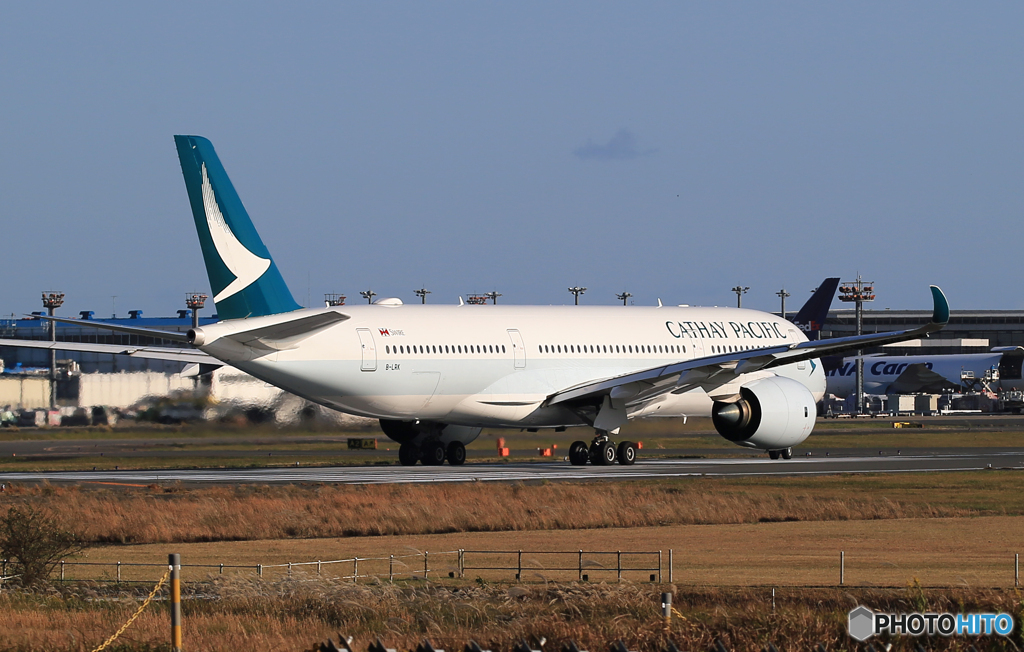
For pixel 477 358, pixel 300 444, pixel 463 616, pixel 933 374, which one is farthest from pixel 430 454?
pixel 933 374

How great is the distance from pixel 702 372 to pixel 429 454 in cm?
812

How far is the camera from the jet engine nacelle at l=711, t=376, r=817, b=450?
124 feet

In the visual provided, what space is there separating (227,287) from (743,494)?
12859 millimetres

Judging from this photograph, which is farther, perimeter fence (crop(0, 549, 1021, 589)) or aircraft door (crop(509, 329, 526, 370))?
aircraft door (crop(509, 329, 526, 370))

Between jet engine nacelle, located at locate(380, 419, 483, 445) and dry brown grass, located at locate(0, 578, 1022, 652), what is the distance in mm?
21769

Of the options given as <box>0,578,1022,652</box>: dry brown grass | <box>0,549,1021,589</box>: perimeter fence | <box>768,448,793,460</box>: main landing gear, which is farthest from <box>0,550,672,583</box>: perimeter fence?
<box>768,448,793,460</box>: main landing gear

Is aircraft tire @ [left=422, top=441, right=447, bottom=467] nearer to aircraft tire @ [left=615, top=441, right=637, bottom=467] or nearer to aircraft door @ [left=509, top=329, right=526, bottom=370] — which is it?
aircraft door @ [left=509, top=329, right=526, bottom=370]

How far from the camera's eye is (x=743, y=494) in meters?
27.7

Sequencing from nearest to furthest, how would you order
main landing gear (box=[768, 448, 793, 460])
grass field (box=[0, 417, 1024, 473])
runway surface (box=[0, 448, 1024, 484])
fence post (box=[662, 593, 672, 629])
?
1. fence post (box=[662, 593, 672, 629])
2. runway surface (box=[0, 448, 1024, 484])
3. grass field (box=[0, 417, 1024, 473])
4. main landing gear (box=[768, 448, 793, 460])

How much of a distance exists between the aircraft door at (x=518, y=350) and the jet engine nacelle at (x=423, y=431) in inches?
104

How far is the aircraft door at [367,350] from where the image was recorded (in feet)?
113

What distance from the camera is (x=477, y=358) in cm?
3700

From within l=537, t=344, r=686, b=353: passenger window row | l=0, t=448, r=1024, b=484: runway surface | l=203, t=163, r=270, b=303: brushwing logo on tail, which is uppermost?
l=203, t=163, r=270, b=303: brushwing logo on tail

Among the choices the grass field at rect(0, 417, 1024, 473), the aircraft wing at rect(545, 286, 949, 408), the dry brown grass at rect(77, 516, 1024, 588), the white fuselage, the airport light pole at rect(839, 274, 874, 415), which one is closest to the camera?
the dry brown grass at rect(77, 516, 1024, 588)
